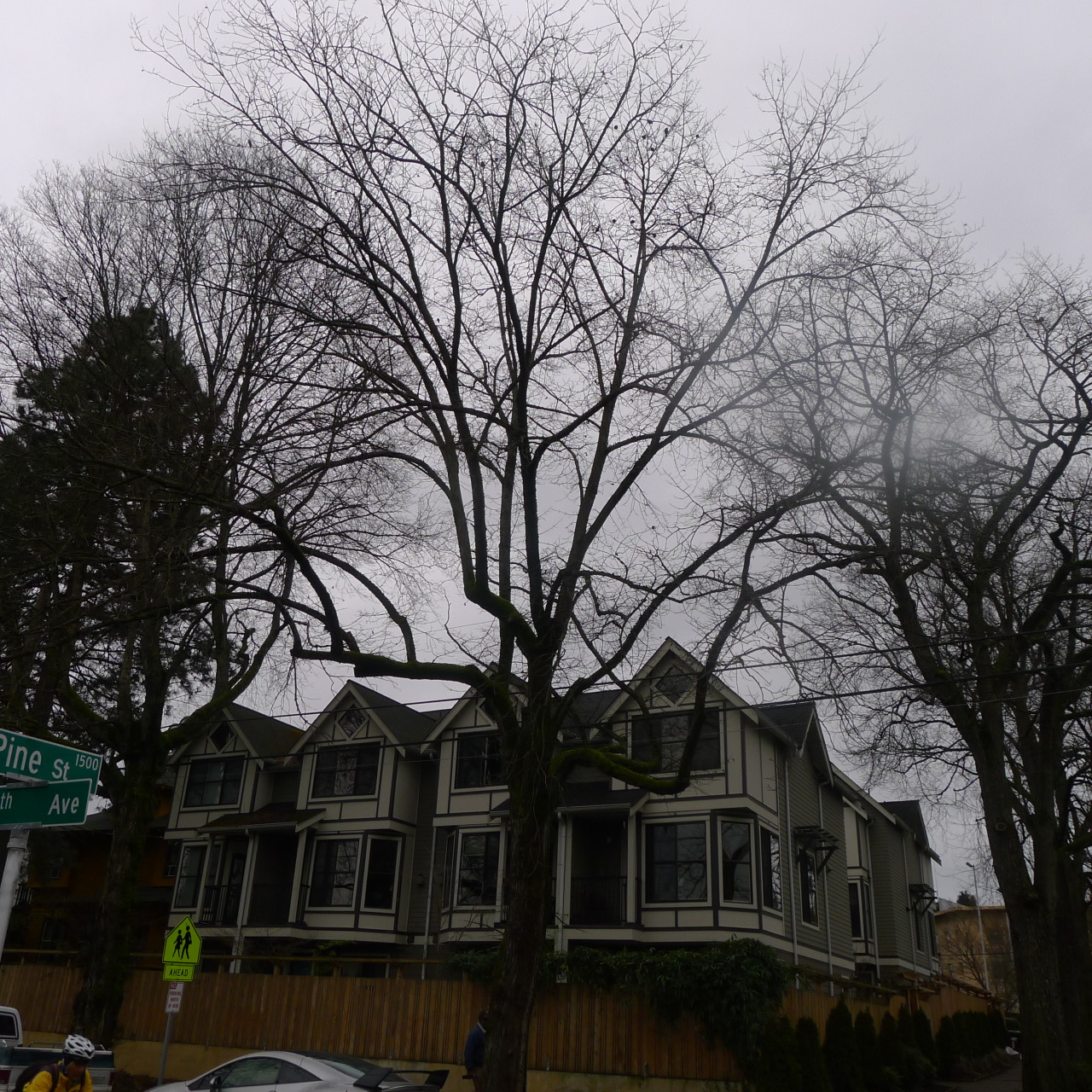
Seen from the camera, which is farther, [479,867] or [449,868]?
[449,868]

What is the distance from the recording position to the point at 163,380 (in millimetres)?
12969

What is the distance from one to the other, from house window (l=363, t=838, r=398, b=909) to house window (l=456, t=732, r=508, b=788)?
3.33 m

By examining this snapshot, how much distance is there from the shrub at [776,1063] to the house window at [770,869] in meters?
8.43

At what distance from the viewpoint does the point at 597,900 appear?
2745cm

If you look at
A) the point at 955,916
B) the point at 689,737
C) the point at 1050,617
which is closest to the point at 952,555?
the point at 1050,617

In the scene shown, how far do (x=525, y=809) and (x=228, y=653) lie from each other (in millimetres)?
11261

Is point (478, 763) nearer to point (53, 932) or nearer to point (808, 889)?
point (808, 889)

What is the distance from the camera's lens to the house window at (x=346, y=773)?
31812 millimetres

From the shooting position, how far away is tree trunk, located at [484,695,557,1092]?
1111cm

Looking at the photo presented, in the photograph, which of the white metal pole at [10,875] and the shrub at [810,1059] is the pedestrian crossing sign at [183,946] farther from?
the shrub at [810,1059]

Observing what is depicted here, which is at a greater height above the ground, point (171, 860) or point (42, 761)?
point (171, 860)

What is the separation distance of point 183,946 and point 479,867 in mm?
15310

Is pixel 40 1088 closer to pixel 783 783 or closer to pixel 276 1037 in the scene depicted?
pixel 276 1037

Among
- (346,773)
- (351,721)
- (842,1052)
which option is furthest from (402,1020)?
(351,721)
